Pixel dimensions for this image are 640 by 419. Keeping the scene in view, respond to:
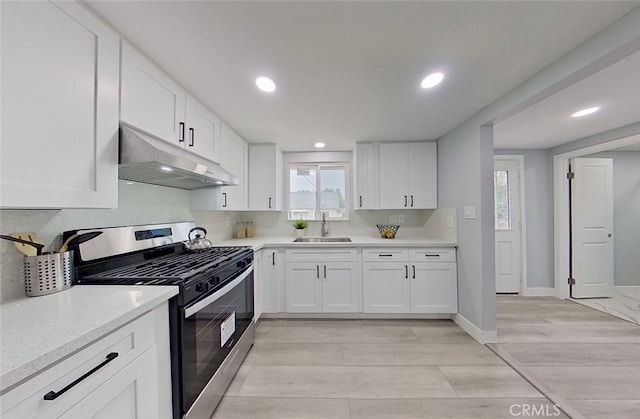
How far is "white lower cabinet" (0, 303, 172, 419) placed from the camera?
0.65 meters

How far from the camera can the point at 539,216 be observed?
3713mm

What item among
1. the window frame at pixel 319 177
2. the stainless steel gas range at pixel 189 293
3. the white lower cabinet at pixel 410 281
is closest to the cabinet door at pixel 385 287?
the white lower cabinet at pixel 410 281

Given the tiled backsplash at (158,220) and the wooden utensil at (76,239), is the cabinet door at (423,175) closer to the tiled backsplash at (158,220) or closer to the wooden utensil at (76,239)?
the tiled backsplash at (158,220)

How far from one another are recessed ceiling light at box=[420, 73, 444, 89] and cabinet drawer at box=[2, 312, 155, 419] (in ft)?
7.05

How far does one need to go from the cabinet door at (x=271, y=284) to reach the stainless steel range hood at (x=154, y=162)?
114 centimetres

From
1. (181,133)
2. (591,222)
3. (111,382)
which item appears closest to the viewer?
(111,382)

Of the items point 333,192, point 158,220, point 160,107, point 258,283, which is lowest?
point 258,283

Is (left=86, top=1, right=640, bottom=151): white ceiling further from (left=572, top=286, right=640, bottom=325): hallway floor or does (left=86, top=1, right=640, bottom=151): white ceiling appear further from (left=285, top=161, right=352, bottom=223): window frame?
Result: (left=572, top=286, right=640, bottom=325): hallway floor

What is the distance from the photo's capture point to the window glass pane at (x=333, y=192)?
12.2ft

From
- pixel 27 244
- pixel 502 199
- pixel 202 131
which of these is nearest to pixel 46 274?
pixel 27 244

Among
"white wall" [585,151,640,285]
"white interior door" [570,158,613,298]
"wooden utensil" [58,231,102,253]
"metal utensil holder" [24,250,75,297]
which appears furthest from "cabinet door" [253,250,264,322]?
"white wall" [585,151,640,285]

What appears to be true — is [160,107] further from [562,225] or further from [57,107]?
[562,225]

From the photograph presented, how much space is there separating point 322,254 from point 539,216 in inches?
134

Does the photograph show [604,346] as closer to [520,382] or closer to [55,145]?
[520,382]
